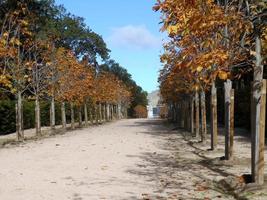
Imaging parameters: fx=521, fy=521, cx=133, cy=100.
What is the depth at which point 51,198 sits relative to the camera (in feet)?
30.8

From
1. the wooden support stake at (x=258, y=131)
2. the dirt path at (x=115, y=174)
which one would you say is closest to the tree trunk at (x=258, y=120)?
the wooden support stake at (x=258, y=131)

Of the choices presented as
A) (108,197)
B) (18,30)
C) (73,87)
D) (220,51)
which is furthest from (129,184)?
(73,87)

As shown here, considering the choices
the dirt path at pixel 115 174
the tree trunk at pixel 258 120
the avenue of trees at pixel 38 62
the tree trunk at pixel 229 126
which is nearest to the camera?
the dirt path at pixel 115 174

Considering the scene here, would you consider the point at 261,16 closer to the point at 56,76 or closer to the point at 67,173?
the point at 67,173

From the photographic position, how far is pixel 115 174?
12633 millimetres

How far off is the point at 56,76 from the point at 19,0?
881cm

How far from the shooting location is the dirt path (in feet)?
32.5

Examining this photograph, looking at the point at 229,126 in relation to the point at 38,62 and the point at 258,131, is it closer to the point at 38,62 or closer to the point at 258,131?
the point at 258,131

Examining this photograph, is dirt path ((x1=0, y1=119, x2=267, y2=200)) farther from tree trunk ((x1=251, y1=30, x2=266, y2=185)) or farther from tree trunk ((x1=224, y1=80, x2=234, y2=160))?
tree trunk ((x1=251, y1=30, x2=266, y2=185))

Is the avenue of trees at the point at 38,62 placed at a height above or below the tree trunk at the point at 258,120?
above

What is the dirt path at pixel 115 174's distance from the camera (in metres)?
9.90

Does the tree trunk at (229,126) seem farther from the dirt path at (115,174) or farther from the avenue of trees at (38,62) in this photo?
the avenue of trees at (38,62)

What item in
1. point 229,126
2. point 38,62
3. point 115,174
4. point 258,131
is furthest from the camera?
point 38,62

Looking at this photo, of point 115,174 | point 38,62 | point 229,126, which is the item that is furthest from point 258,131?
point 38,62
